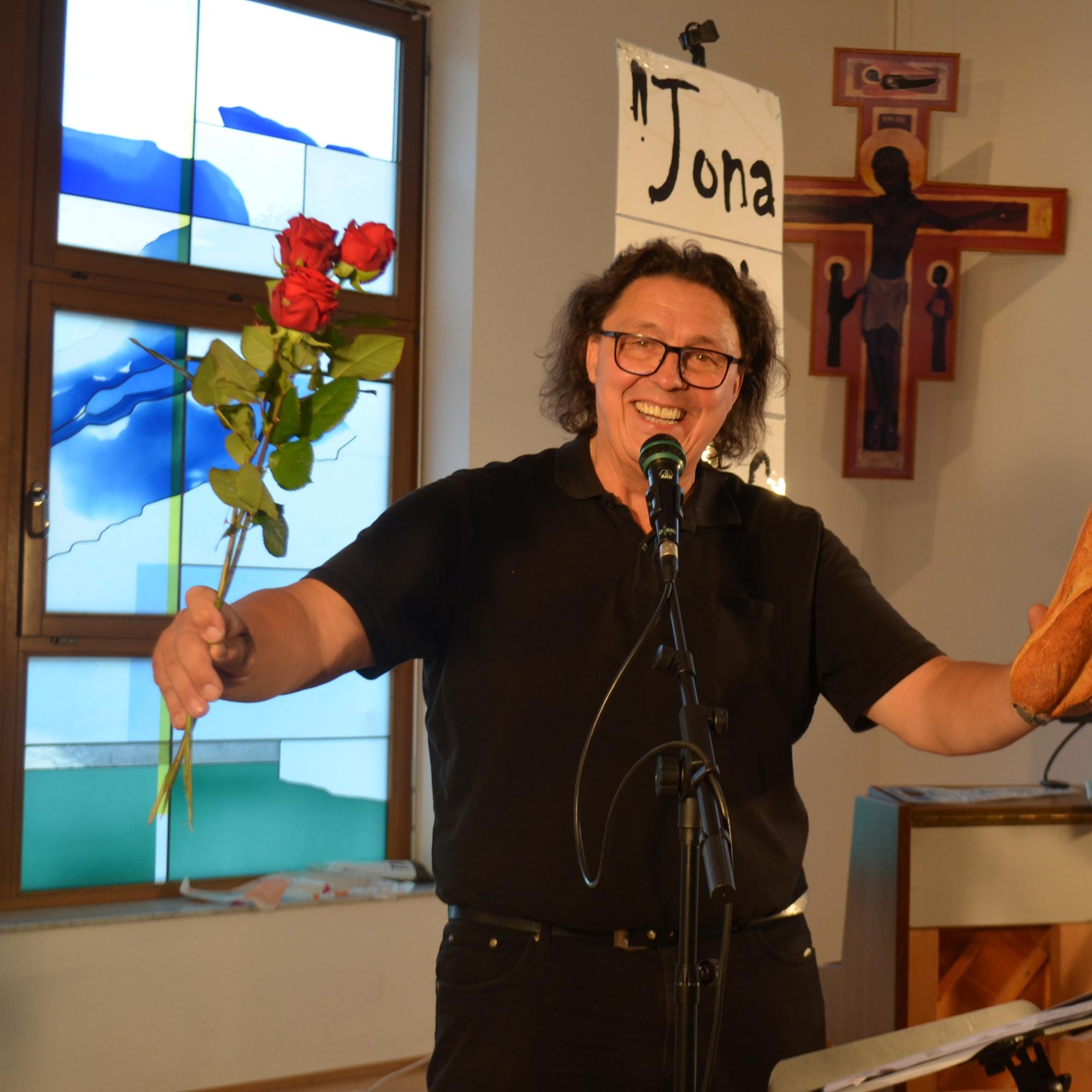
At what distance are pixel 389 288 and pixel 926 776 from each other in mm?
2338

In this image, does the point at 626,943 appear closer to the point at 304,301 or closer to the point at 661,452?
the point at 661,452

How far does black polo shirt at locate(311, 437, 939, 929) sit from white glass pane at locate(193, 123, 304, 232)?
2153mm

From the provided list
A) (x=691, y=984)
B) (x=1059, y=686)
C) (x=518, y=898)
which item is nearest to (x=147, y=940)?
(x=518, y=898)

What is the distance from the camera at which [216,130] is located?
11.2 feet

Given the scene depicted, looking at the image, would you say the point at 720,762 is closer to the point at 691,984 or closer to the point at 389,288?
the point at 691,984

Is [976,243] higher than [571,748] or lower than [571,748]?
higher

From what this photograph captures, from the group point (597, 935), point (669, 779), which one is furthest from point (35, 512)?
point (669, 779)

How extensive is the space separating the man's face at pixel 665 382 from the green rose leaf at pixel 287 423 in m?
0.62

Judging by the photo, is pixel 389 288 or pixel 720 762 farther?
pixel 389 288

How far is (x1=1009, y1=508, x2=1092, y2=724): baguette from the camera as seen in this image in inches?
42.4

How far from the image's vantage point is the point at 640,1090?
1345mm

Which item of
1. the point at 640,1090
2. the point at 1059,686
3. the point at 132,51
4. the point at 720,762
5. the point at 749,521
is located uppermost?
the point at 132,51

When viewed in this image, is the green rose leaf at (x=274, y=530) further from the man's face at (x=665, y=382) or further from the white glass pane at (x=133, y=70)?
the white glass pane at (x=133, y=70)

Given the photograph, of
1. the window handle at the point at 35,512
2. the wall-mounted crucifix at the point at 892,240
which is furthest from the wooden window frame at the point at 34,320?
the wall-mounted crucifix at the point at 892,240
